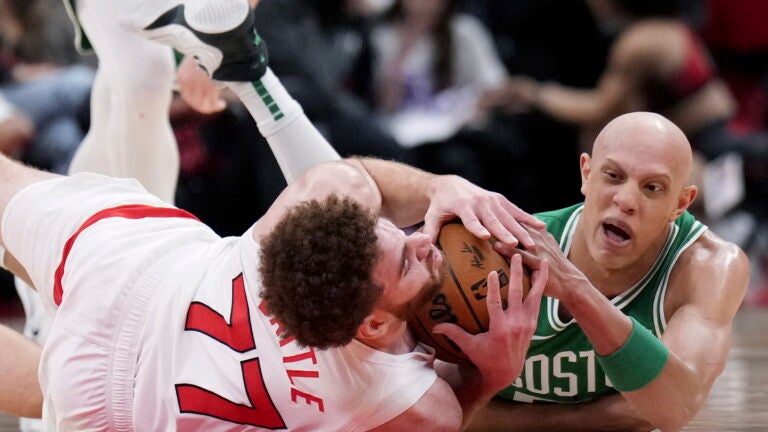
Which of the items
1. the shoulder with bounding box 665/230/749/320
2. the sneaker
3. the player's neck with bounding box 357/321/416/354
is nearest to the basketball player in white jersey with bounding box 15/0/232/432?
the sneaker

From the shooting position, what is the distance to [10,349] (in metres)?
3.08

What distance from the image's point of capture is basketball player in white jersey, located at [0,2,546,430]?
2.53 meters

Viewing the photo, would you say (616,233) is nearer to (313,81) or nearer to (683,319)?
(683,319)

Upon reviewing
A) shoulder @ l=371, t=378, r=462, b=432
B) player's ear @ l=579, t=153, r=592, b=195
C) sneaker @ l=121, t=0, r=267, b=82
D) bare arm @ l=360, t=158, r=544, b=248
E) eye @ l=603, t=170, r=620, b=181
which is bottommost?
shoulder @ l=371, t=378, r=462, b=432

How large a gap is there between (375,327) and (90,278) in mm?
663

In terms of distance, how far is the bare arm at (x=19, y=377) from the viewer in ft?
10.0

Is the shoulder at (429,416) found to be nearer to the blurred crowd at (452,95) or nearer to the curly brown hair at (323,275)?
the curly brown hair at (323,275)

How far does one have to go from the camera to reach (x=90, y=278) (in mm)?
2781

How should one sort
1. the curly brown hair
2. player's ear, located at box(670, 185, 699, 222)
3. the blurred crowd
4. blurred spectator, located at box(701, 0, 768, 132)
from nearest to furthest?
the curly brown hair
player's ear, located at box(670, 185, 699, 222)
the blurred crowd
blurred spectator, located at box(701, 0, 768, 132)

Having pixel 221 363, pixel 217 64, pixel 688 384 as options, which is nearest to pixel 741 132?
pixel 217 64

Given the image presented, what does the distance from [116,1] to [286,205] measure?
1.44 m

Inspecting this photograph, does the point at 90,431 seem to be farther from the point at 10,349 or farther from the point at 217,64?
the point at 217,64

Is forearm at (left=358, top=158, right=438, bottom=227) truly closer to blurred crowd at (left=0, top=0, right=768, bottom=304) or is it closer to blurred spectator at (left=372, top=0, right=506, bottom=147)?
blurred crowd at (left=0, top=0, right=768, bottom=304)

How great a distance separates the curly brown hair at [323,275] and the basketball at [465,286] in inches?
8.3
